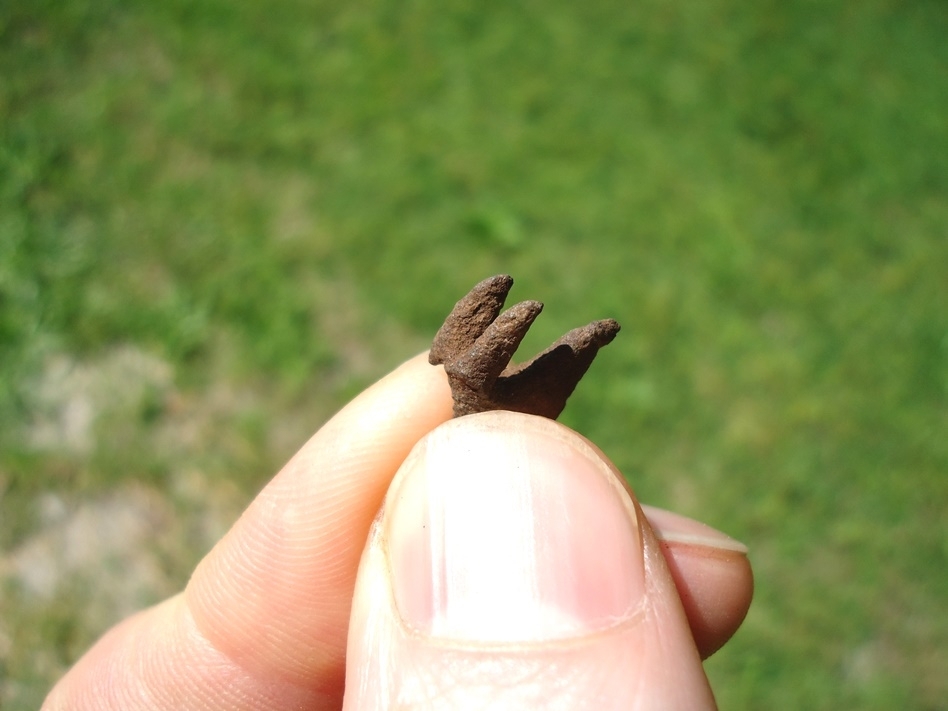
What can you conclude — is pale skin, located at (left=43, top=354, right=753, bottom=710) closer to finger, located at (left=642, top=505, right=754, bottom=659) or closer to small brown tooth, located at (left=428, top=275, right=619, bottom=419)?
finger, located at (left=642, top=505, right=754, bottom=659)

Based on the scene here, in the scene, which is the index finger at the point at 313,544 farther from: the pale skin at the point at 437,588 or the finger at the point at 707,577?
the finger at the point at 707,577

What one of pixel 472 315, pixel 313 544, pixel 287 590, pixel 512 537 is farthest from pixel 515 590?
pixel 287 590

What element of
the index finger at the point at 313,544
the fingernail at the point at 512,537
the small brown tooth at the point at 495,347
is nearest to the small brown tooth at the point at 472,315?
the small brown tooth at the point at 495,347

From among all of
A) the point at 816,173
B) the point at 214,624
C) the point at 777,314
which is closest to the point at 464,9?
the point at 816,173

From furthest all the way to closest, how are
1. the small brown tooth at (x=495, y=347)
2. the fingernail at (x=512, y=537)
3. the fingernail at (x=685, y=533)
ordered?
1. the fingernail at (x=685, y=533)
2. the small brown tooth at (x=495, y=347)
3. the fingernail at (x=512, y=537)

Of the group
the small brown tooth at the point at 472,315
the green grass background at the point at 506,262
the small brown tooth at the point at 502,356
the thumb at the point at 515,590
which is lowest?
the thumb at the point at 515,590

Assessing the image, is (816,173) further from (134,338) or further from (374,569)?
(374,569)

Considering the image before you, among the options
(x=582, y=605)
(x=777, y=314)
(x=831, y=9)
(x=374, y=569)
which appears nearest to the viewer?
(x=582, y=605)

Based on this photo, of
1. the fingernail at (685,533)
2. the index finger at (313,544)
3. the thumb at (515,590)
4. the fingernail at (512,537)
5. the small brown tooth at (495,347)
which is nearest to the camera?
the thumb at (515,590)

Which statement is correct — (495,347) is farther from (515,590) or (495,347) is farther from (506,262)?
(506,262)
